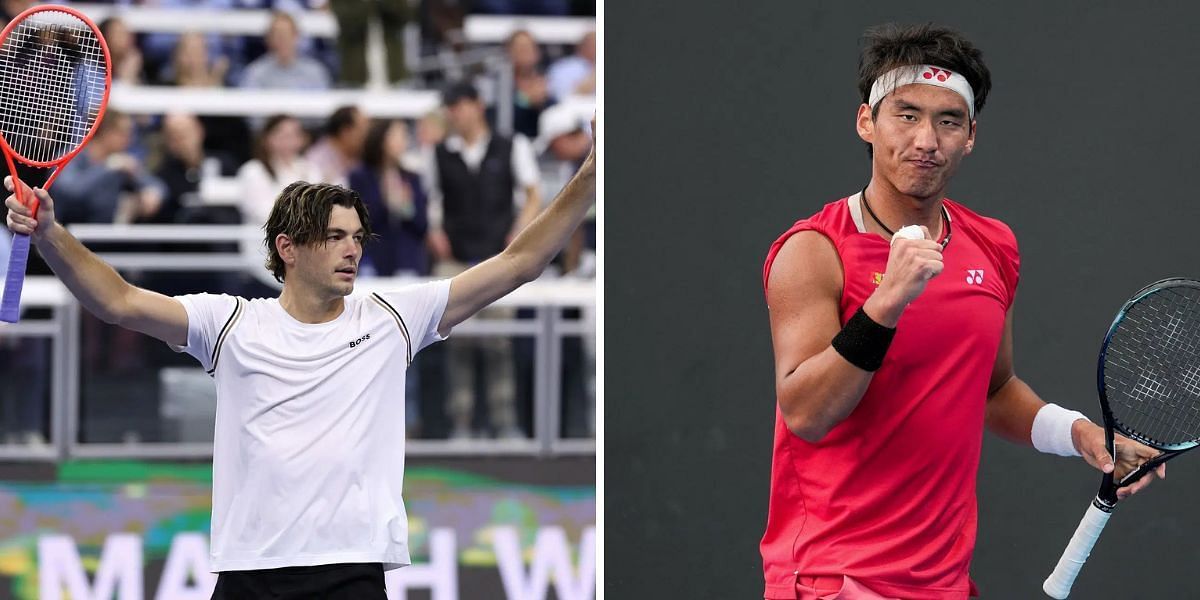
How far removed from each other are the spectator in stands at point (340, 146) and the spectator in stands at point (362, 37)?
59 centimetres

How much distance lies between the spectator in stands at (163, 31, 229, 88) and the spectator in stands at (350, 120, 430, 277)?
97 cm

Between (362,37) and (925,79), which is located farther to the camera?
(362,37)

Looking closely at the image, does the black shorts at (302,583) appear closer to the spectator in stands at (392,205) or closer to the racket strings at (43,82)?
the racket strings at (43,82)

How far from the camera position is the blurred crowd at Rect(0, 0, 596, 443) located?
6.70 m

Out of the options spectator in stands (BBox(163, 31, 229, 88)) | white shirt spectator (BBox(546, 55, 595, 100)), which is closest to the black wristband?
white shirt spectator (BBox(546, 55, 595, 100))

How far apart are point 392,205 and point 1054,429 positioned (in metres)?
4.57

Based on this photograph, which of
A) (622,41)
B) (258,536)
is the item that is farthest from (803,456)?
(622,41)

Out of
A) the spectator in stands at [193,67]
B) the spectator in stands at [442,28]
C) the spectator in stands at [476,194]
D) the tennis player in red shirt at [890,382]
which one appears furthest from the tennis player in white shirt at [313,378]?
the spectator in stands at [442,28]

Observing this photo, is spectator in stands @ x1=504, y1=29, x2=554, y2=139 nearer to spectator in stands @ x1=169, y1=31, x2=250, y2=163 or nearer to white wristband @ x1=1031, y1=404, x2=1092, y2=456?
spectator in stands @ x1=169, y1=31, x2=250, y2=163

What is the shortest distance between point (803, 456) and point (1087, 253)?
1871 millimetres

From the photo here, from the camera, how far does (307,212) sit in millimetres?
3629

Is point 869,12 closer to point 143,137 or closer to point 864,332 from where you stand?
point 864,332

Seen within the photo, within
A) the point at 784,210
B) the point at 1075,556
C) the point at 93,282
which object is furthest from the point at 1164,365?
the point at 93,282

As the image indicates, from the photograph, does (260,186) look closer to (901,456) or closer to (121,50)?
(121,50)
